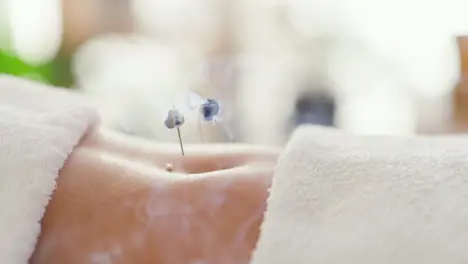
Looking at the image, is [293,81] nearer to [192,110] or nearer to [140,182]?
[192,110]

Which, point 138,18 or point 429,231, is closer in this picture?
point 429,231

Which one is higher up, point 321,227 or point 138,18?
point 138,18

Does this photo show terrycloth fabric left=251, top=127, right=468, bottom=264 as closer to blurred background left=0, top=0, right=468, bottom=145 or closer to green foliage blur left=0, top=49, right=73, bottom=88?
blurred background left=0, top=0, right=468, bottom=145

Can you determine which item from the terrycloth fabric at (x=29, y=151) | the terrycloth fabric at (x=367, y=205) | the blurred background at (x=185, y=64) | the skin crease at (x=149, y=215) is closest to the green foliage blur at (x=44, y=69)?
the blurred background at (x=185, y=64)

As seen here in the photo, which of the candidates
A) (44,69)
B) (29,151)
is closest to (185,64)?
(44,69)

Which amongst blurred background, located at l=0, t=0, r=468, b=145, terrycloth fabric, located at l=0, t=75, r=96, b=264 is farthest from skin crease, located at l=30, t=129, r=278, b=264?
blurred background, located at l=0, t=0, r=468, b=145

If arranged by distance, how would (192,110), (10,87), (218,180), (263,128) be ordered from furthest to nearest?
(263,128) → (192,110) → (10,87) → (218,180)

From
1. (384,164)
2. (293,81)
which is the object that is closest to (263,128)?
(293,81)
